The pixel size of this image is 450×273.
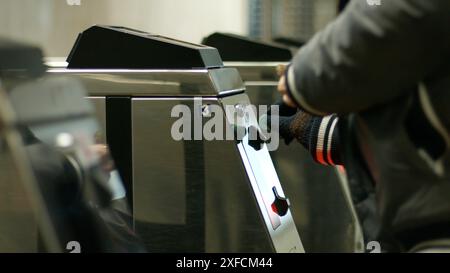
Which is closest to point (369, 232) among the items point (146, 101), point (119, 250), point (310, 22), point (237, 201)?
point (119, 250)

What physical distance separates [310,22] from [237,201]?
4.49 feet

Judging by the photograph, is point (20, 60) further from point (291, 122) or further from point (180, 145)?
point (291, 122)

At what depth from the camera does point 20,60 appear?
1.13 m

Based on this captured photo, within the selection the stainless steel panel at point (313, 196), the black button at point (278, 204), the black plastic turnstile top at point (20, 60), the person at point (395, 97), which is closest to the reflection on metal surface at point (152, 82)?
the black plastic turnstile top at point (20, 60)

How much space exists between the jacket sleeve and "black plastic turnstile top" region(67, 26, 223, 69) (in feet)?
1.73

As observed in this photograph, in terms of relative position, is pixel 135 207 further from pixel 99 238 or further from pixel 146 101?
pixel 99 238

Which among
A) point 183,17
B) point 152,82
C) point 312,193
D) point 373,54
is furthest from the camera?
point 183,17

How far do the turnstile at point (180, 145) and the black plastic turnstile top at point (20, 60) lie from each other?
0.40 feet

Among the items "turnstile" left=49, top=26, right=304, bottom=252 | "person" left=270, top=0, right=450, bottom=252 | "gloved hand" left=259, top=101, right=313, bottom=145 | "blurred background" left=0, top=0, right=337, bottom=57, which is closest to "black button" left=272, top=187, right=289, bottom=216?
"turnstile" left=49, top=26, right=304, bottom=252

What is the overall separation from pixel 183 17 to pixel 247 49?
483mm

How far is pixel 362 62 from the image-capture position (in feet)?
2.66

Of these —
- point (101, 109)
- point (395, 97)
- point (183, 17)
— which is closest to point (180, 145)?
point (101, 109)
